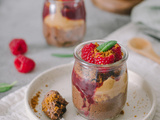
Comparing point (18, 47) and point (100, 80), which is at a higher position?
point (100, 80)

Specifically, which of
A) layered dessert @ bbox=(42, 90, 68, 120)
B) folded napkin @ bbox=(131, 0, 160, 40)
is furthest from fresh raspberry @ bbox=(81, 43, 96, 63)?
folded napkin @ bbox=(131, 0, 160, 40)

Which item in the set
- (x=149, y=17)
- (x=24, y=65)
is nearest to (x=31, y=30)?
(x=24, y=65)

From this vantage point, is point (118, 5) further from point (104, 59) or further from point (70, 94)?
point (104, 59)

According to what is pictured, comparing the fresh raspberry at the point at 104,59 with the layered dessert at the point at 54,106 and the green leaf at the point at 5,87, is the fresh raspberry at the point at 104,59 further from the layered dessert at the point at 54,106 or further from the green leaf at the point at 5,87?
the green leaf at the point at 5,87

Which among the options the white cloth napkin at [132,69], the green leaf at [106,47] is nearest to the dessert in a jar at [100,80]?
the green leaf at [106,47]

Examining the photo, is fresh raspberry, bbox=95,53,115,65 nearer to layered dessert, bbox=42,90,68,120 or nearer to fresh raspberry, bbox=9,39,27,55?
layered dessert, bbox=42,90,68,120

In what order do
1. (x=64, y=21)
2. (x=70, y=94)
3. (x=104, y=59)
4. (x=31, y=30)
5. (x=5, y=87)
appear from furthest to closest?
(x=31, y=30), (x=64, y=21), (x=5, y=87), (x=70, y=94), (x=104, y=59)

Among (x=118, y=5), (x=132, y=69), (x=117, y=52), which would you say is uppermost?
(x=117, y=52)

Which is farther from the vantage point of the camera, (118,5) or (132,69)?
(118,5)

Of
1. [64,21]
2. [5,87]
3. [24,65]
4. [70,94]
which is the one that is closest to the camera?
[70,94]
